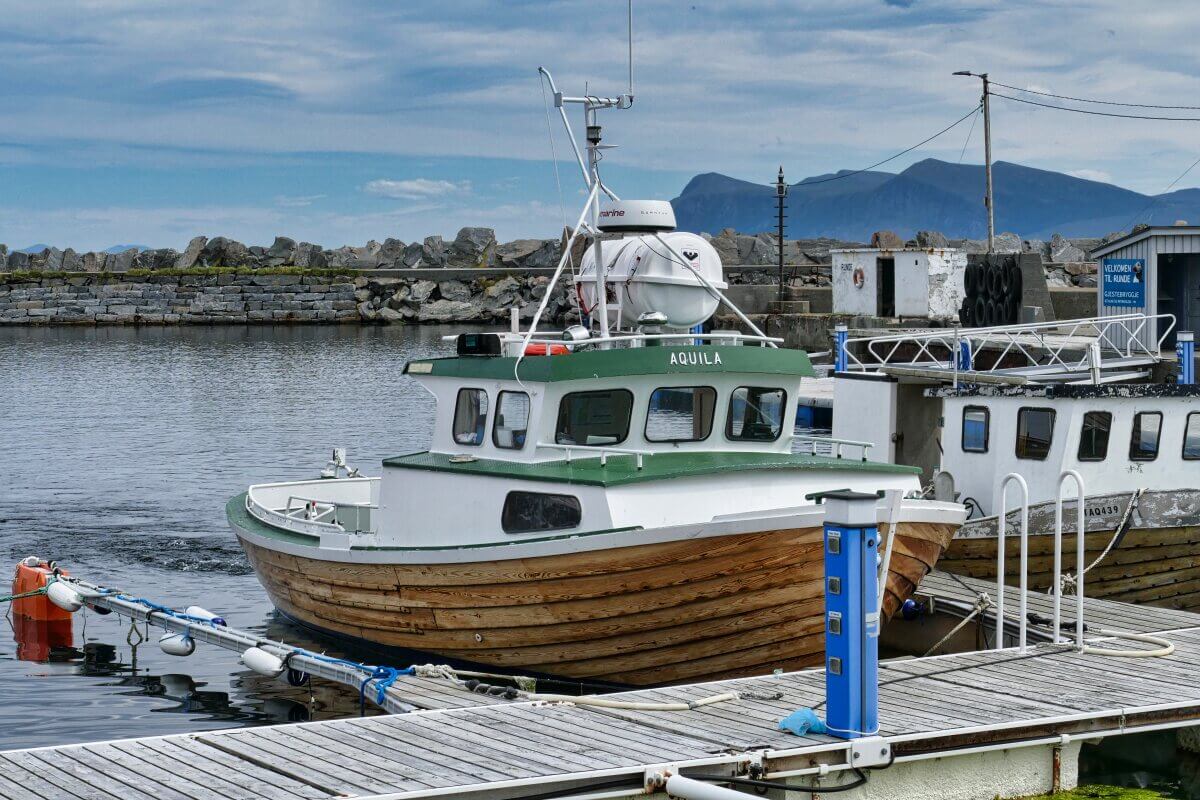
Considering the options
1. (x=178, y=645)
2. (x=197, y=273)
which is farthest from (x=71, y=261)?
(x=178, y=645)

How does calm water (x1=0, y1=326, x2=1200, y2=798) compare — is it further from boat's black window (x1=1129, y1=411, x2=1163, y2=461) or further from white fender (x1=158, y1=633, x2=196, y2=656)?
boat's black window (x1=1129, y1=411, x2=1163, y2=461)

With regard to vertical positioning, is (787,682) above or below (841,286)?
below

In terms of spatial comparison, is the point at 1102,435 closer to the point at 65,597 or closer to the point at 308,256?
the point at 65,597

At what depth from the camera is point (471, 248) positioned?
289ft

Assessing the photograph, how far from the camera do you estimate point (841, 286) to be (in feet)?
164

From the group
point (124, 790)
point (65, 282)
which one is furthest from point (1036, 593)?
point (65, 282)

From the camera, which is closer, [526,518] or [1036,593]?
[526,518]

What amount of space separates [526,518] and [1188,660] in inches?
226

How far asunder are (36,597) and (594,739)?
10897 mm

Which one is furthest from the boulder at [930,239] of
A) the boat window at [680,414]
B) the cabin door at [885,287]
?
the boat window at [680,414]

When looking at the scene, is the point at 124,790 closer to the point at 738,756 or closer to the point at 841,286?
the point at 738,756

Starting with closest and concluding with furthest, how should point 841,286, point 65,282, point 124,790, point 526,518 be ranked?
point 124,790, point 526,518, point 841,286, point 65,282

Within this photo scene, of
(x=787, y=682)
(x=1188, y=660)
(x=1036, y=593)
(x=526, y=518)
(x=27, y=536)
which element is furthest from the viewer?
(x=27, y=536)

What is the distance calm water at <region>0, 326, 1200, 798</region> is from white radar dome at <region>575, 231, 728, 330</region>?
453 cm
